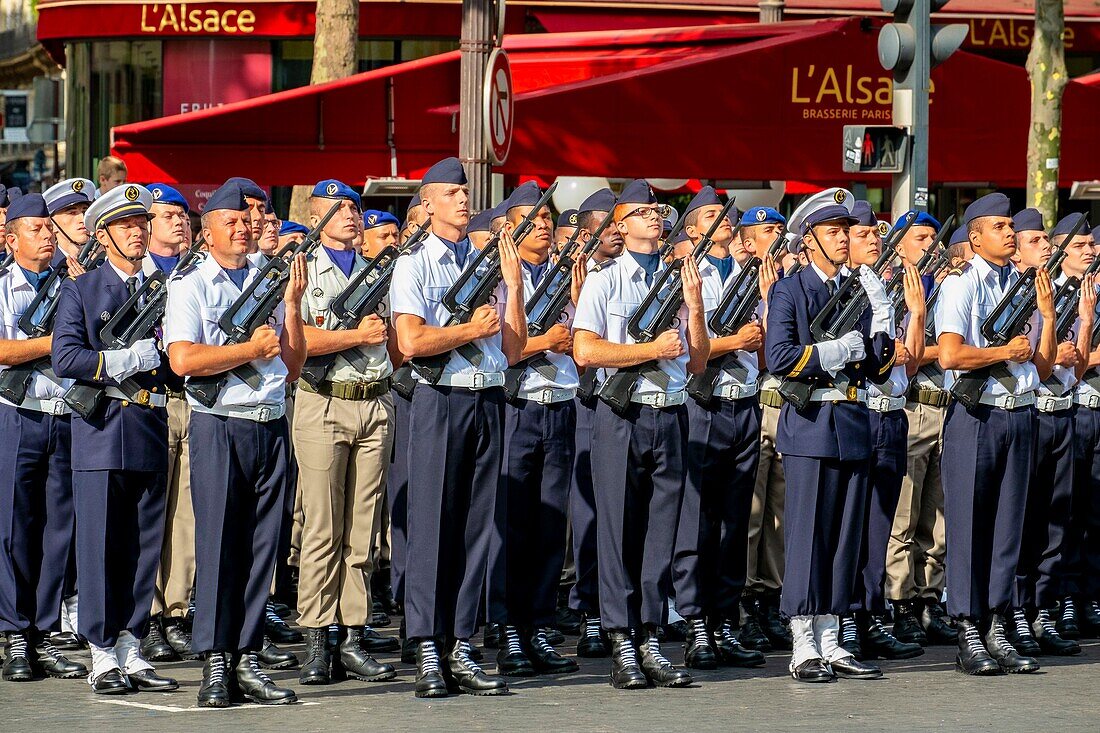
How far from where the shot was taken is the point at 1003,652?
388 inches

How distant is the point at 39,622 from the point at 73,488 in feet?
2.28

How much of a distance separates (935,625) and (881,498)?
1.05 m

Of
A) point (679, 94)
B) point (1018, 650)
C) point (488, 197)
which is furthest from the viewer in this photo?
point (679, 94)

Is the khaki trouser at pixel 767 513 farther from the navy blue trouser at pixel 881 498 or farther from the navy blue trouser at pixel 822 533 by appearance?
the navy blue trouser at pixel 822 533

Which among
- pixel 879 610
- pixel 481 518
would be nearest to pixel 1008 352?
pixel 879 610

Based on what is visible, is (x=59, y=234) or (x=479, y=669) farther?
(x=59, y=234)

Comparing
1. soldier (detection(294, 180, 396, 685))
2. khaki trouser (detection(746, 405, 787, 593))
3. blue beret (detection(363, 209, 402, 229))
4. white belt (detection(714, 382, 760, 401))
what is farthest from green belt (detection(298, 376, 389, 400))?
khaki trouser (detection(746, 405, 787, 593))

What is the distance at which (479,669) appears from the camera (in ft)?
29.9

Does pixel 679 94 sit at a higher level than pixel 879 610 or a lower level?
higher

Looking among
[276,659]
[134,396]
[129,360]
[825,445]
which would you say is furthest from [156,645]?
[825,445]

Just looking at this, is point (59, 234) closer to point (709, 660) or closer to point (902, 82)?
point (709, 660)

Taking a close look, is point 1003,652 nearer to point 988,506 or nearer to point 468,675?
point 988,506

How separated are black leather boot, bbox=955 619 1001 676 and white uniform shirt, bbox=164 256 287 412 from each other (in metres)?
3.48

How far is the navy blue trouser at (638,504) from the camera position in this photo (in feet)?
30.9
